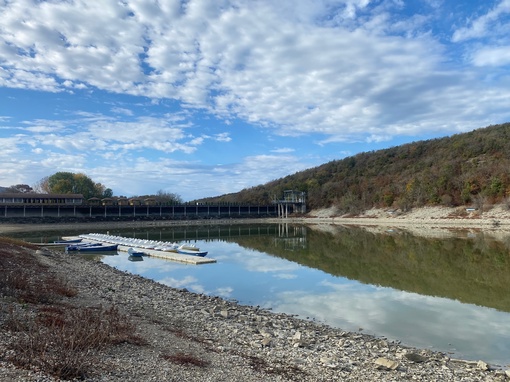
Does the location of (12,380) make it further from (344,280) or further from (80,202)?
(80,202)

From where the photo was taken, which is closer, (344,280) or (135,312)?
(135,312)

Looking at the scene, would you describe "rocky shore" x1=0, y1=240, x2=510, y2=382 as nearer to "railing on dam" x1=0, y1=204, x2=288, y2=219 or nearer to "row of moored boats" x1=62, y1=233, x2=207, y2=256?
"row of moored boats" x1=62, y1=233, x2=207, y2=256

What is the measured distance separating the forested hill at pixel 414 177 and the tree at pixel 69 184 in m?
49.9

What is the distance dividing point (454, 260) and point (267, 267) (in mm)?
13956

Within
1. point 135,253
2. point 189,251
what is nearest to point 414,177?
point 189,251

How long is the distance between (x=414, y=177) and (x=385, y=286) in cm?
8137

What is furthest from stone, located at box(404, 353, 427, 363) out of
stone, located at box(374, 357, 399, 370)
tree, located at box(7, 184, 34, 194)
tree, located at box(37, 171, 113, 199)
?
tree, located at box(7, 184, 34, 194)

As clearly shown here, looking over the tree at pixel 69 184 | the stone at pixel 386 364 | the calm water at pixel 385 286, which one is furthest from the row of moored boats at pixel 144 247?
the tree at pixel 69 184

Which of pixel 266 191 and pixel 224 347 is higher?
pixel 266 191

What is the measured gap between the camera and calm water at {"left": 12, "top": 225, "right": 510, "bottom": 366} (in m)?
13.5

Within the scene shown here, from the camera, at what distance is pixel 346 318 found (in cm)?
1537

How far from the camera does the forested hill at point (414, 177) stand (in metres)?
79.1

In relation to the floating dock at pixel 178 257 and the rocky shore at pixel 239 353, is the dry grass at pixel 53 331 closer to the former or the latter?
the rocky shore at pixel 239 353

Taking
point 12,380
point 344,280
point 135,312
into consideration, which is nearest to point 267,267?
point 344,280
